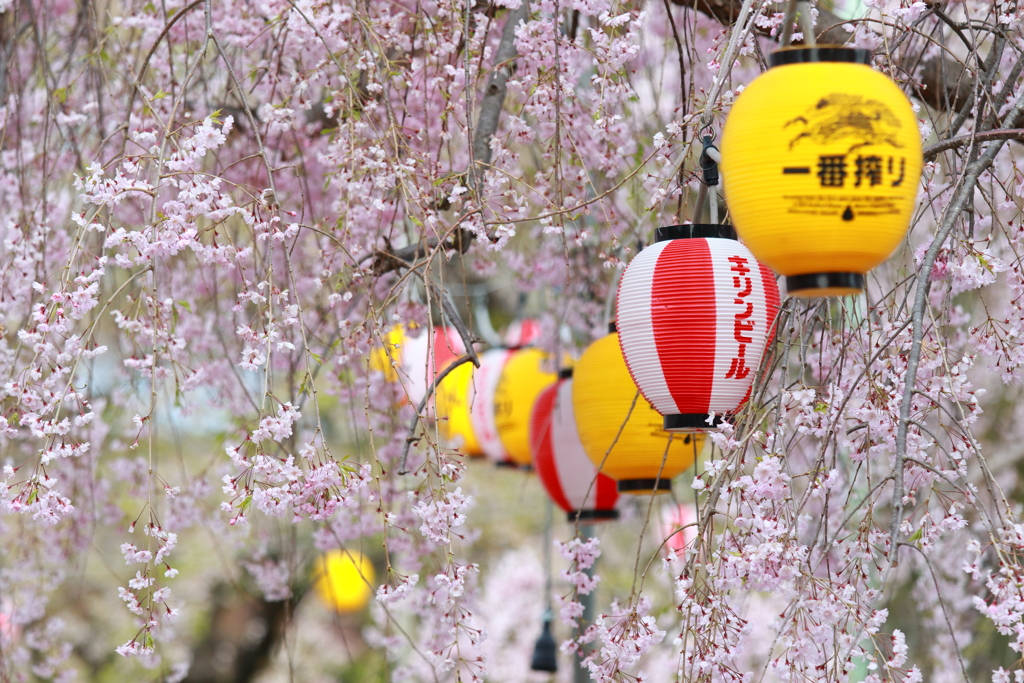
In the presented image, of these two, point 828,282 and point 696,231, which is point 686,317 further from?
point 828,282

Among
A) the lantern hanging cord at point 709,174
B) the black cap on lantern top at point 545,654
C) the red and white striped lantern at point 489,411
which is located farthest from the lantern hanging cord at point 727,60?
the black cap on lantern top at point 545,654

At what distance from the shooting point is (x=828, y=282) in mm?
1531

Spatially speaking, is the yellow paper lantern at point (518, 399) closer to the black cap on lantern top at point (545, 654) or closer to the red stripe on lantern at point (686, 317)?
the black cap on lantern top at point (545, 654)

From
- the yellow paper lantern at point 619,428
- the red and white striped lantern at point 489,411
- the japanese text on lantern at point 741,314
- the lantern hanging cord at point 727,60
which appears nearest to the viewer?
the lantern hanging cord at point 727,60

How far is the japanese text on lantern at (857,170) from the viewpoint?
146 centimetres

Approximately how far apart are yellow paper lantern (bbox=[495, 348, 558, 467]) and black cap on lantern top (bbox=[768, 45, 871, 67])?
2.16 m

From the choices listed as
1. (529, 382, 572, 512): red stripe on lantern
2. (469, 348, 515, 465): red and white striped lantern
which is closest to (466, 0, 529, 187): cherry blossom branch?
(529, 382, 572, 512): red stripe on lantern

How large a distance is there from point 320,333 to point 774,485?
1869 mm

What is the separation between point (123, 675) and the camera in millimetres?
8273

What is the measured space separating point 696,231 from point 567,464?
1157mm

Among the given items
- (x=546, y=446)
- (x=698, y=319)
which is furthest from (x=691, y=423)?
(x=546, y=446)

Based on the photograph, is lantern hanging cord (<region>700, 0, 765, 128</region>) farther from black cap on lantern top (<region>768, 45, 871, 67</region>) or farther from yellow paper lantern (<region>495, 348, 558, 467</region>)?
yellow paper lantern (<region>495, 348, 558, 467</region>)

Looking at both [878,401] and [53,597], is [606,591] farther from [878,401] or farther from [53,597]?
[878,401]

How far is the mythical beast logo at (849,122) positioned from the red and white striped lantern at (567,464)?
A: 5.01 ft
